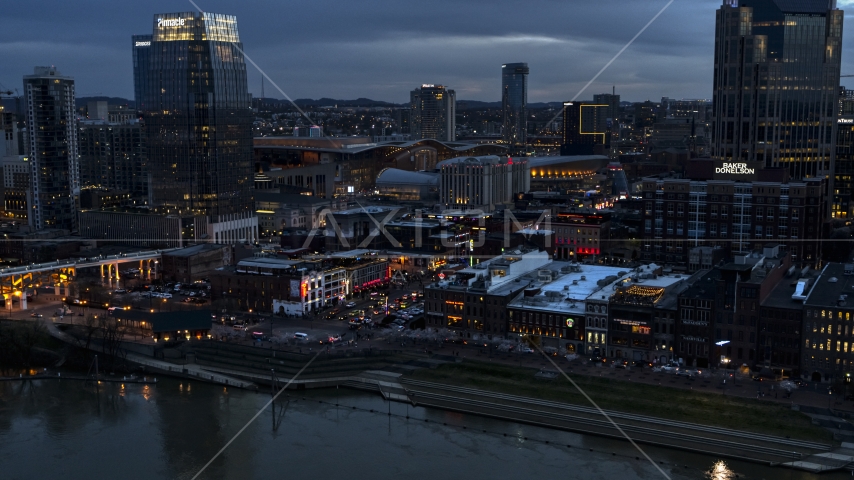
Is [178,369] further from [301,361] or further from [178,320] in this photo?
[301,361]

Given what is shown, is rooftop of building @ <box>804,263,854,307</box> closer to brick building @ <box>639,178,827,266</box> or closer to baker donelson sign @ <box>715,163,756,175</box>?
brick building @ <box>639,178,827,266</box>

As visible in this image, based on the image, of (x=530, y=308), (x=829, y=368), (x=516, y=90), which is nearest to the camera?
(x=829, y=368)

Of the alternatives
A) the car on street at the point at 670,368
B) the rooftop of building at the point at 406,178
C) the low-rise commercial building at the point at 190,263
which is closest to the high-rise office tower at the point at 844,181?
the rooftop of building at the point at 406,178

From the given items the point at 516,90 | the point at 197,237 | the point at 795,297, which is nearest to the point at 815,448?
the point at 795,297

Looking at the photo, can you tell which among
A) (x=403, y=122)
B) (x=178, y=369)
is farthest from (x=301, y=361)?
(x=403, y=122)

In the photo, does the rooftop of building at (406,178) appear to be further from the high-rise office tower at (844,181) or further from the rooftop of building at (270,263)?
the rooftop of building at (270,263)

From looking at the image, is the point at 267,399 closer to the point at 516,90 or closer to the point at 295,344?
the point at 295,344

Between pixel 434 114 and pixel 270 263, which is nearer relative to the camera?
pixel 270 263
